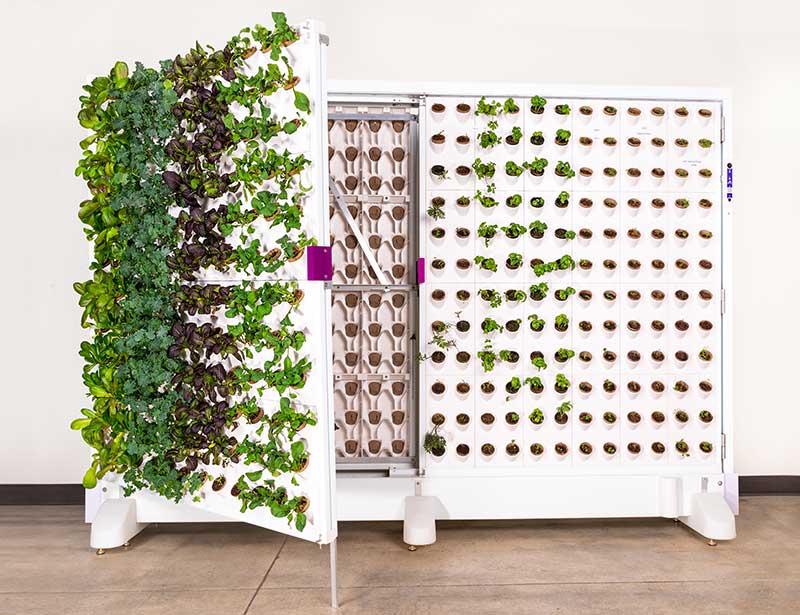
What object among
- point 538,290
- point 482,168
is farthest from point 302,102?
point 538,290

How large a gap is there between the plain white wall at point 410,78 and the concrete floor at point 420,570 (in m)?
0.85

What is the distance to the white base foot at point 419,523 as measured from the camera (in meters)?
3.30

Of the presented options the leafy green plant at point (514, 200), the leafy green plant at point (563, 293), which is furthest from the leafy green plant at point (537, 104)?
the leafy green plant at point (563, 293)

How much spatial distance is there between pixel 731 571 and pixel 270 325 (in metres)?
2.37

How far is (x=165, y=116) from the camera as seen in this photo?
2.84m

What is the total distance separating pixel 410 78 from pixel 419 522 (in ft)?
8.75

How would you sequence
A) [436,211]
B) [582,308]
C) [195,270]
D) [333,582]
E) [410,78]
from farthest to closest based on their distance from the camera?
1. [410,78]
2. [582,308]
3. [436,211]
4. [195,270]
5. [333,582]

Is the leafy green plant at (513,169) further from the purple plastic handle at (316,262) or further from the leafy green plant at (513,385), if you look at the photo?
the purple plastic handle at (316,262)

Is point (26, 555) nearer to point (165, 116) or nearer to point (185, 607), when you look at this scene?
point (185, 607)

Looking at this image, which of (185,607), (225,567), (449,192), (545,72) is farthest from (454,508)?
(545,72)

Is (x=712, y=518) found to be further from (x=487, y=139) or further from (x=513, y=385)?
(x=487, y=139)

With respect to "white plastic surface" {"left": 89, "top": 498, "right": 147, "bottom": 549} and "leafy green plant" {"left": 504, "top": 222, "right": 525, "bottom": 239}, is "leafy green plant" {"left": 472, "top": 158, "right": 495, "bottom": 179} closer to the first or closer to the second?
"leafy green plant" {"left": 504, "top": 222, "right": 525, "bottom": 239}

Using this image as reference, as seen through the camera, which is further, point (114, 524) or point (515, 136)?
point (515, 136)

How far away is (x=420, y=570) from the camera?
312 cm
